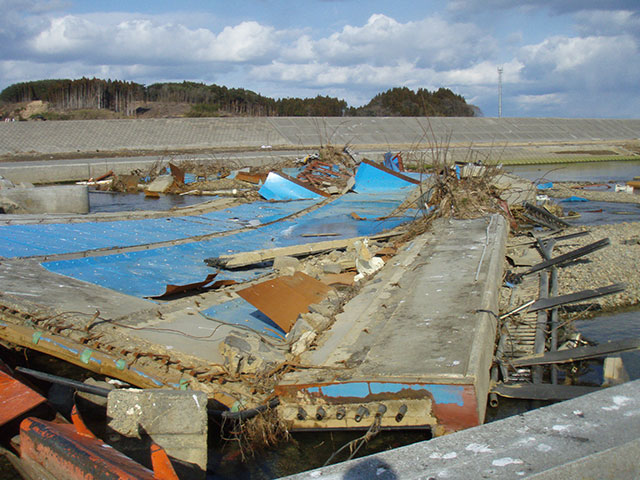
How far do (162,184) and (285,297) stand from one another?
549 inches

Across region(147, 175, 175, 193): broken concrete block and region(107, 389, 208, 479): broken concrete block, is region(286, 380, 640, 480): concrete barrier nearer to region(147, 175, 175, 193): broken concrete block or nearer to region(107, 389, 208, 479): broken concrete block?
region(107, 389, 208, 479): broken concrete block

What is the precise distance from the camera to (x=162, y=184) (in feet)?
61.5

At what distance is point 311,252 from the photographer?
8.03 m

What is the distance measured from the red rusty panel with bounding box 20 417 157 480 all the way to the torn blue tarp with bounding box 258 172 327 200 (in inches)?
423

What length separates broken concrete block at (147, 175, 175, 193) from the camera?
18641 millimetres

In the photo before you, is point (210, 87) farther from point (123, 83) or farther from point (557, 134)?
point (557, 134)

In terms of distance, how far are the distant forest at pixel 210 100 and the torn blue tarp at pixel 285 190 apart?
36777mm

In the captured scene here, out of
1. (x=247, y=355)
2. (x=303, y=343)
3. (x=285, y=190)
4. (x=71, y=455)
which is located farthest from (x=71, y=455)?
(x=285, y=190)

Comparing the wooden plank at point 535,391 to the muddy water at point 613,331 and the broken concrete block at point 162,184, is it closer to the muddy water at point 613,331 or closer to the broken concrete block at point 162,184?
the muddy water at point 613,331

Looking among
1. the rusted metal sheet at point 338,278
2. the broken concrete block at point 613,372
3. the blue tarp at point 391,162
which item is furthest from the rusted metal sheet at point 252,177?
the broken concrete block at point 613,372

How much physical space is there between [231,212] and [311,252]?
4.00 metres

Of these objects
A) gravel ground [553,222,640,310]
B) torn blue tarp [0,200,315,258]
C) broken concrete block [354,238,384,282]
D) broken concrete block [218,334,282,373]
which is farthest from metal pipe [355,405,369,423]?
torn blue tarp [0,200,315,258]

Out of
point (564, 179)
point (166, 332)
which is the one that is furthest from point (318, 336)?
point (564, 179)

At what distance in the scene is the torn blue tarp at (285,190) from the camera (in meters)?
14.2
